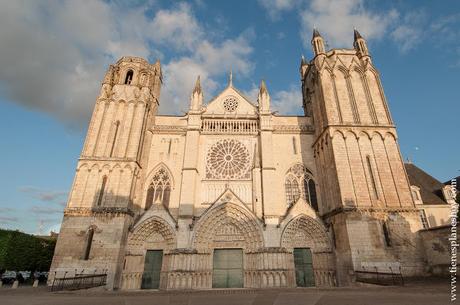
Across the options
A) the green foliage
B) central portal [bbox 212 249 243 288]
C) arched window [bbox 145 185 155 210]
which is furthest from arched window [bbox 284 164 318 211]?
the green foliage

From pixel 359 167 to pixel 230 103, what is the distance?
11.9 m

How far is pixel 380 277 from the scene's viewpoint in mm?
13312

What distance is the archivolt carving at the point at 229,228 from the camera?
1703 cm

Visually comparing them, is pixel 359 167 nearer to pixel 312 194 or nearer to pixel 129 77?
pixel 312 194

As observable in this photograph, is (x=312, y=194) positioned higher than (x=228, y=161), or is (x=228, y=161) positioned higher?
(x=228, y=161)

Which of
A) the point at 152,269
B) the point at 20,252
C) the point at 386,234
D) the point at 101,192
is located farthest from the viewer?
the point at 20,252

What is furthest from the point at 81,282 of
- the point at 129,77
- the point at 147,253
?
the point at 129,77

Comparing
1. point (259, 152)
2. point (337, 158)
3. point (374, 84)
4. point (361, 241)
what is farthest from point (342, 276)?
point (374, 84)

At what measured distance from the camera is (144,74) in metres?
22.7

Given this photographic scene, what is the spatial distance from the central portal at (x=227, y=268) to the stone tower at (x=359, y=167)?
6270mm

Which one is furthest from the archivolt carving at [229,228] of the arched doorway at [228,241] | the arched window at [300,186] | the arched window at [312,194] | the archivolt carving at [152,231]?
the arched window at [312,194]

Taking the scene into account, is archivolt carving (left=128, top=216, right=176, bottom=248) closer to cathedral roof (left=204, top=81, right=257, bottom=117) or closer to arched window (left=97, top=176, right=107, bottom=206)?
arched window (left=97, top=176, right=107, bottom=206)

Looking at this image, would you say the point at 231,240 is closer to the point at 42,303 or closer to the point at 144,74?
the point at 42,303

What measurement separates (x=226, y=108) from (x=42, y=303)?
18100 millimetres
